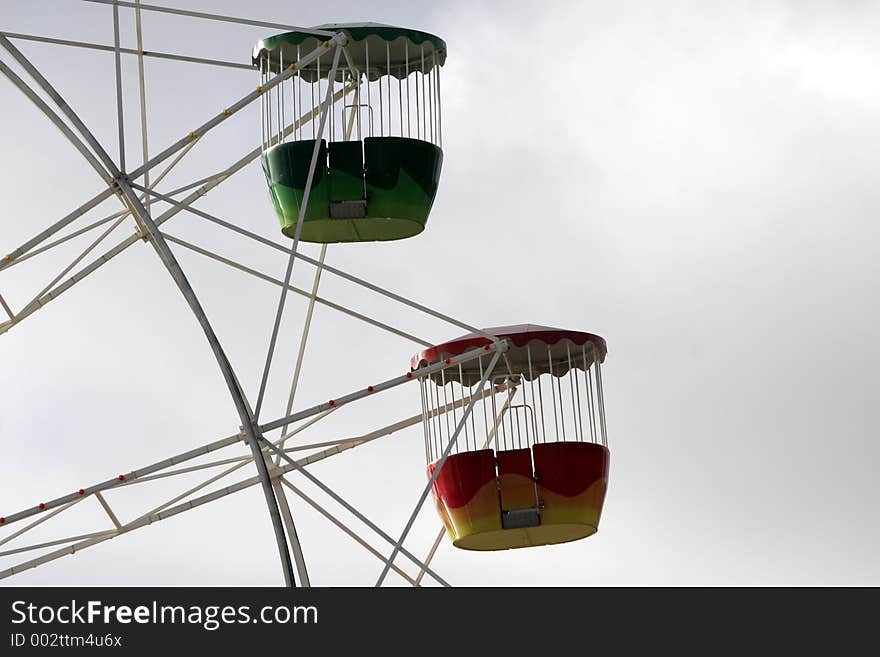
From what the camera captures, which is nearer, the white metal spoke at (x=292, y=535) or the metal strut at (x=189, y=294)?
the metal strut at (x=189, y=294)

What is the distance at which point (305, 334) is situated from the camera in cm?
2192

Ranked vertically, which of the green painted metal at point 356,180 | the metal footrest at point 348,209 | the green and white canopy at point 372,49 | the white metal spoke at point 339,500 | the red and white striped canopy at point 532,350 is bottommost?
the white metal spoke at point 339,500

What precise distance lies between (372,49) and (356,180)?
51.4 inches

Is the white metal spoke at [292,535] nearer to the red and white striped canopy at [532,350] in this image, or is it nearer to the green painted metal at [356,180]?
the red and white striped canopy at [532,350]

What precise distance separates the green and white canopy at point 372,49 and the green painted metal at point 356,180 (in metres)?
0.82

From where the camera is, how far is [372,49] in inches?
770

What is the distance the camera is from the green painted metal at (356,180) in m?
19.2

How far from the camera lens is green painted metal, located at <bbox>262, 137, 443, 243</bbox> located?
19219 mm

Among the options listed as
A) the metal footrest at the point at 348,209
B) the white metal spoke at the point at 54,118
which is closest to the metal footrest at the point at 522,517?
the metal footrest at the point at 348,209

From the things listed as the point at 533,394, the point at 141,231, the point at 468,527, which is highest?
the point at 141,231

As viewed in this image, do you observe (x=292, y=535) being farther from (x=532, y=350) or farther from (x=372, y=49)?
(x=372, y=49)
